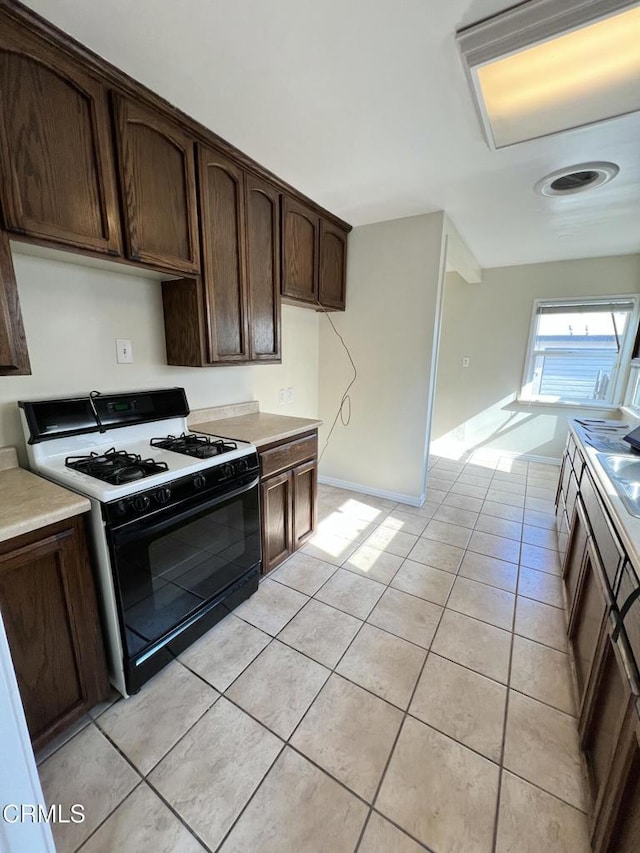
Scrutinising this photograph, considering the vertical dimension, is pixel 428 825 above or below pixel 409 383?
below

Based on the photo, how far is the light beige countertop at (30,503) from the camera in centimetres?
104

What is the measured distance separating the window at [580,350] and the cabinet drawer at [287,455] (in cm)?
326

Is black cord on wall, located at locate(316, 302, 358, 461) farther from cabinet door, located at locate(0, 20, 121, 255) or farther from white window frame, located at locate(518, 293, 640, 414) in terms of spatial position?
white window frame, located at locate(518, 293, 640, 414)

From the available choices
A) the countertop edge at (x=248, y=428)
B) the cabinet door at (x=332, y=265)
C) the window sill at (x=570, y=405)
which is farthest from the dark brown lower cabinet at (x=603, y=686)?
the window sill at (x=570, y=405)

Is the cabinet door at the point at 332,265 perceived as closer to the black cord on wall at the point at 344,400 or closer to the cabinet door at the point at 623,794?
the black cord on wall at the point at 344,400

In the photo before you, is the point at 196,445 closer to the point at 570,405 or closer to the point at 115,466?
the point at 115,466

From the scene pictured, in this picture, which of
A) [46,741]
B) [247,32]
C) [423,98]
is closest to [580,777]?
[46,741]

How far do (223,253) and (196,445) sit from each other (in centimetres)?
106

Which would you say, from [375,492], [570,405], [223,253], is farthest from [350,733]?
[570,405]

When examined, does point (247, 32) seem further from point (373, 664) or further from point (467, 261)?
point (467, 261)

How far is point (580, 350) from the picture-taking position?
3994mm

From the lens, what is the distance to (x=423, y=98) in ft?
4.77

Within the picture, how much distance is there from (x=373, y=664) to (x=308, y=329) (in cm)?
261

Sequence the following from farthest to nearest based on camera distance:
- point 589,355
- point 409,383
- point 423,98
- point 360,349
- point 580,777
Answer: point 589,355
point 360,349
point 409,383
point 423,98
point 580,777
